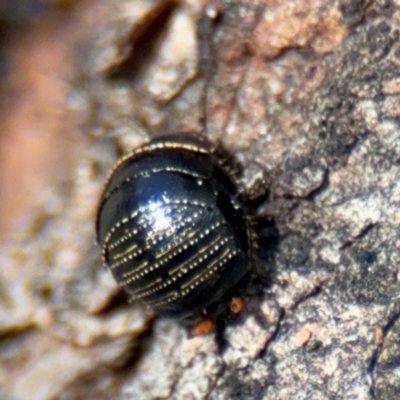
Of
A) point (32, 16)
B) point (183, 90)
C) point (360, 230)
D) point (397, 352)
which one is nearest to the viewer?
point (397, 352)

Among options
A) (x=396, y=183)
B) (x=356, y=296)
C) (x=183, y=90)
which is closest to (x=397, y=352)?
(x=356, y=296)

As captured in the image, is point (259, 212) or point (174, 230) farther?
point (259, 212)

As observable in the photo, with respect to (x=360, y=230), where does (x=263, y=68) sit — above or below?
above

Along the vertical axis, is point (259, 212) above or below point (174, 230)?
below

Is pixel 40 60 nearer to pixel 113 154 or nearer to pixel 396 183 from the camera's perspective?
pixel 113 154
